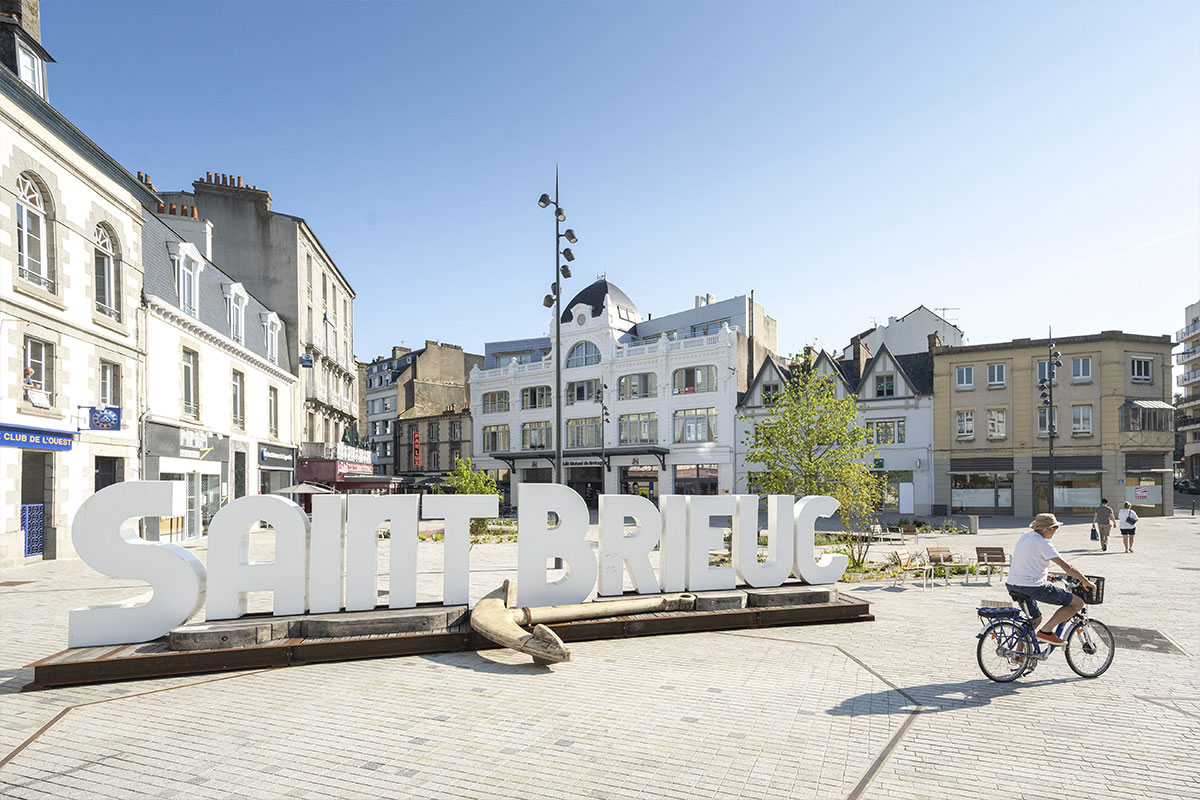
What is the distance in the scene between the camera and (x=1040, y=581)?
798cm

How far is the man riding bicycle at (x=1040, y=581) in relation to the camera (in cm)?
787

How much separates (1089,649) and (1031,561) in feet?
3.89

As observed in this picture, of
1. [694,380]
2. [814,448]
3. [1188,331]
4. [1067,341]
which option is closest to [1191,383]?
[1188,331]

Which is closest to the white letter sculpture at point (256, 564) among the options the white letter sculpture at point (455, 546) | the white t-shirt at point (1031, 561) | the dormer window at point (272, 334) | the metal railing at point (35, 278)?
Answer: the white letter sculpture at point (455, 546)

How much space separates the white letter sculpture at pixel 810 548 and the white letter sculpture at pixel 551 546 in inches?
137

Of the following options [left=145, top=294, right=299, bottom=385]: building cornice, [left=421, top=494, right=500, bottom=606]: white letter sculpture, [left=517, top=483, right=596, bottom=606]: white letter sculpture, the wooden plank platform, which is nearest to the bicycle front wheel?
the wooden plank platform

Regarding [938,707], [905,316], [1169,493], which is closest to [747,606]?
[938,707]

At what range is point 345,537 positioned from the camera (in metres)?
9.56

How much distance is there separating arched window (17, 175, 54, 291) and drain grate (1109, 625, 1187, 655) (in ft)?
75.0

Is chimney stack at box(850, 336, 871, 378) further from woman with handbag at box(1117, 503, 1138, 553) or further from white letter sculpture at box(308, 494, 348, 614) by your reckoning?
white letter sculpture at box(308, 494, 348, 614)

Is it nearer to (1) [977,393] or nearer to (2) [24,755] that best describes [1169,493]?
(1) [977,393]

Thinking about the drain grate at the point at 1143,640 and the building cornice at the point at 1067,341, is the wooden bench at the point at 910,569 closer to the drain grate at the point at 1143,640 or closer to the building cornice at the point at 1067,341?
the drain grate at the point at 1143,640

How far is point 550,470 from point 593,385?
265 inches

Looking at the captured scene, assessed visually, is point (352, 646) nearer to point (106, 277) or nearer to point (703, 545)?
point (703, 545)
